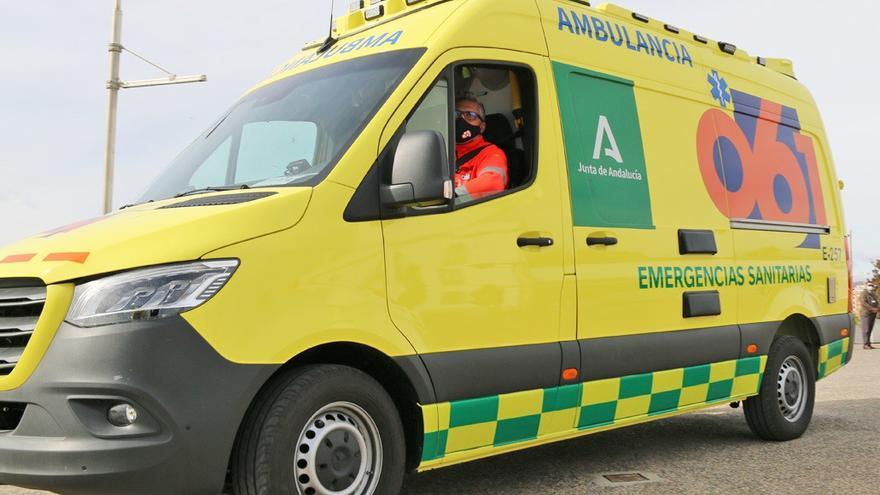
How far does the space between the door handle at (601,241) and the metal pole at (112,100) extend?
36.4ft

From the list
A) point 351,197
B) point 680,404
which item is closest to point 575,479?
point 680,404

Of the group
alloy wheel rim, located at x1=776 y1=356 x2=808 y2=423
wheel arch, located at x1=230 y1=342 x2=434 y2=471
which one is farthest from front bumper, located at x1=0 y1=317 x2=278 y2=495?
alloy wheel rim, located at x1=776 y1=356 x2=808 y2=423

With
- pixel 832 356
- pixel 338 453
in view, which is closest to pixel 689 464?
pixel 832 356

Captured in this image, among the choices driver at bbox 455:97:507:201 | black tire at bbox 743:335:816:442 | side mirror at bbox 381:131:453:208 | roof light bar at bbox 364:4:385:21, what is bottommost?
black tire at bbox 743:335:816:442

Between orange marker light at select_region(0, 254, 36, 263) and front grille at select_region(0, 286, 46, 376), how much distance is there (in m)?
0.13

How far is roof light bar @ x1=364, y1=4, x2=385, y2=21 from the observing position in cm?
516

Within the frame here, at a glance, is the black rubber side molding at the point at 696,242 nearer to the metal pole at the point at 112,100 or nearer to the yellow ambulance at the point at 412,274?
the yellow ambulance at the point at 412,274

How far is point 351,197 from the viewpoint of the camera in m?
3.88

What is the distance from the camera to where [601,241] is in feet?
16.7

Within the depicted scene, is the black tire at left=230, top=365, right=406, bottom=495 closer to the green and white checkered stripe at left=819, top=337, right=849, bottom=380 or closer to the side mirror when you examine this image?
the side mirror

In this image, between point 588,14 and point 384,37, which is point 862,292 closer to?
point 588,14

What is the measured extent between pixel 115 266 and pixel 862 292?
20309 mm

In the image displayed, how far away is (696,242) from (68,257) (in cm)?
394

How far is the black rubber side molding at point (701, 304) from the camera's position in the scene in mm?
5730
